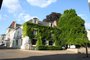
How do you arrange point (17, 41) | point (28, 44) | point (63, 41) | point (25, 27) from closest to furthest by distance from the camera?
point (28, 44)
point (25, 27)
point (63, 41)
point (17, 41)

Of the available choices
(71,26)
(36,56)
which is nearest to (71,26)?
(71,26)

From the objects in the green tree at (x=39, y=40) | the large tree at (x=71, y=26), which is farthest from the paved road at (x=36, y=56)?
the large tree at (x=71, y=26)

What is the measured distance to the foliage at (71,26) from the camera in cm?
4641

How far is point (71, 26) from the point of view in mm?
47000

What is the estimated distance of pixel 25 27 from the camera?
147 feet

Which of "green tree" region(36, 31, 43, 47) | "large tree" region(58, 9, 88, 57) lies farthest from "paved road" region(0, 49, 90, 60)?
"large tree" region(58, 9, 88, 57)

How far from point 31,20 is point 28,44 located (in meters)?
9.89

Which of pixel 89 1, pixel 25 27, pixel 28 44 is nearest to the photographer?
pixel 89 1

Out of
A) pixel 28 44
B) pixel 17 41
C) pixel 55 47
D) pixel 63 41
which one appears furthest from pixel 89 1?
pixel 17 41

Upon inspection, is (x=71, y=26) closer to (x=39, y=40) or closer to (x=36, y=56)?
(x=39, y=40)

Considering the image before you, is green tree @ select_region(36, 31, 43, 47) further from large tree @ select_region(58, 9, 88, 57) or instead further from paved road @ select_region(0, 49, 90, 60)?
paved road @ select_region(0, 49, 90, 60)

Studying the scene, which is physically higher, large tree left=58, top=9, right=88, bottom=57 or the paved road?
large tree left=58, top=9, right=88, bottom=57

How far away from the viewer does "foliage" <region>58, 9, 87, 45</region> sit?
46406 millimetres

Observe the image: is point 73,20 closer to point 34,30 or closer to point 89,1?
point 34,30
